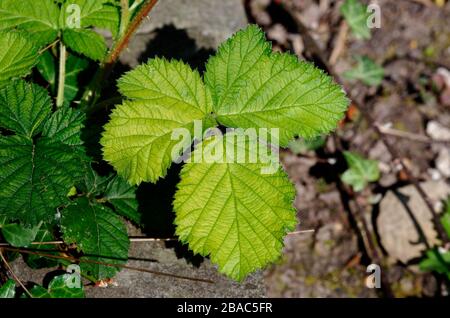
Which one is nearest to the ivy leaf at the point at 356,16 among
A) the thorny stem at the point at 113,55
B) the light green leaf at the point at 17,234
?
the thorny stem at the point at 113,55

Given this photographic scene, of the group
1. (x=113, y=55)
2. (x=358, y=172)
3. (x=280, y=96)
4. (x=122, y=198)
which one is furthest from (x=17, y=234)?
(x=358, y=172)

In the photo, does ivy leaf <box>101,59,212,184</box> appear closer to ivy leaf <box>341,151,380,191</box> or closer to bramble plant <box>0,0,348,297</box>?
bramble plant <box>0,0,348,297</box>

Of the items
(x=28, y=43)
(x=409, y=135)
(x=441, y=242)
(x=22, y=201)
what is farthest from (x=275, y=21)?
(x=22, y=201)

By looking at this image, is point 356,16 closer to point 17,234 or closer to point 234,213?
point 234,213

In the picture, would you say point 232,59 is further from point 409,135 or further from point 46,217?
point 409,135

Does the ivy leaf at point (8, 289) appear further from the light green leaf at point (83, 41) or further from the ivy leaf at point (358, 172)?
the ivy leaf at point (358, 172)
